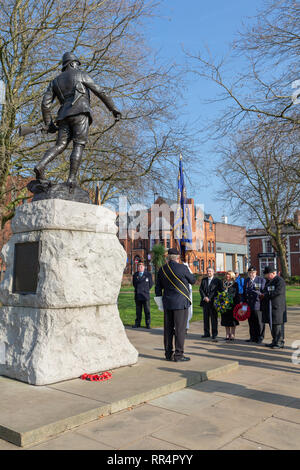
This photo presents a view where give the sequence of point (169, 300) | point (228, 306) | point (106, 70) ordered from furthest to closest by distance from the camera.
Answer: point (106, 70) < point (228, 306) < point (169, 300)

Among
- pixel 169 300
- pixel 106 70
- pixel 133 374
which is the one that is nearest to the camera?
pixel 133 374

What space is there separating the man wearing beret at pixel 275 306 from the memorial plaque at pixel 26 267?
5002 millimetres

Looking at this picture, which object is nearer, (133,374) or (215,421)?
(215,421)

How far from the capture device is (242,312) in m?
8.69

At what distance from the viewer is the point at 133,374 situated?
217 inches

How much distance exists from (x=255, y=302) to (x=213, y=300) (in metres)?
0.97

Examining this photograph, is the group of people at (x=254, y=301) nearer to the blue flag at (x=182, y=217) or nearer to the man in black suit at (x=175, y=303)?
the man in black suit at (x=175, y=303)

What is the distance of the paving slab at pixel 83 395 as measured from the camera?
359 centimetres

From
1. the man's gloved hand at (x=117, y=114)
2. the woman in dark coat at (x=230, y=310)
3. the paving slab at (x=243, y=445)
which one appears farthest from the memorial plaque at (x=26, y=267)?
the woman in dark coat at (x=230, y=310)

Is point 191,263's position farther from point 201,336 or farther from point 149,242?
point 201,336

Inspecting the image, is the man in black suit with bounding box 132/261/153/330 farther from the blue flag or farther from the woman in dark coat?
the woman in dark coat

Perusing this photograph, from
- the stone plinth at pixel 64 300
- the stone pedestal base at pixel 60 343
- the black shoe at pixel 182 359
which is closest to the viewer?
the stone pedestal base at pixel 60 343
